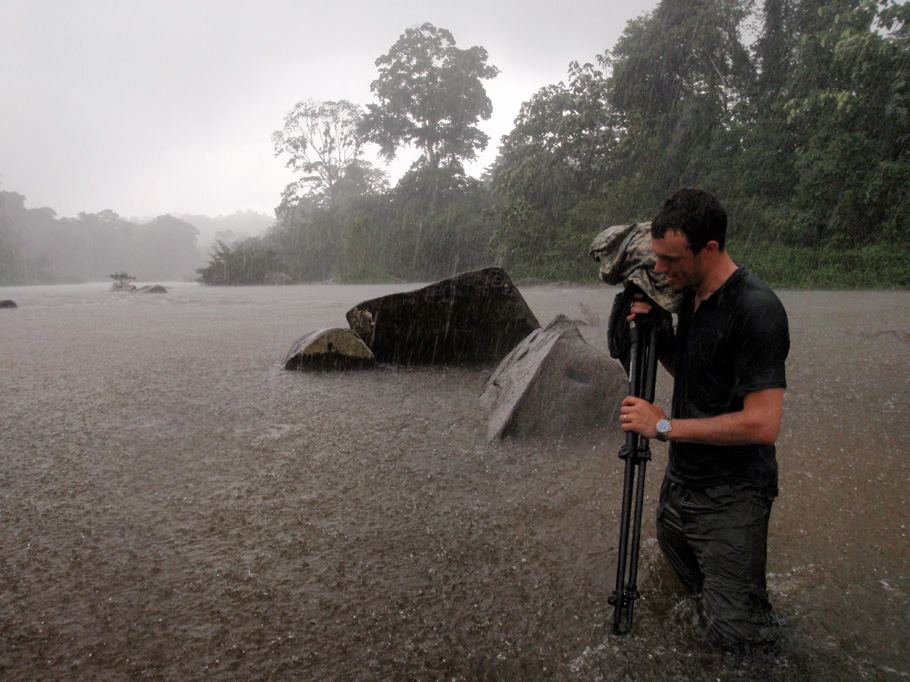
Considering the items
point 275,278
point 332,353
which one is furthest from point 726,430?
point 275,278

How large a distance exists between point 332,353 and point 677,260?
4742mm

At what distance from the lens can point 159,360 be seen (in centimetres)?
698

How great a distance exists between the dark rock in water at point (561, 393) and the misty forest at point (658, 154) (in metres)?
15.4

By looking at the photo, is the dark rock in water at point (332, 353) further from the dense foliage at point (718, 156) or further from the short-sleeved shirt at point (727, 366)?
the dense foliage at point (718, 156)

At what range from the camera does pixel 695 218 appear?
5.99ft

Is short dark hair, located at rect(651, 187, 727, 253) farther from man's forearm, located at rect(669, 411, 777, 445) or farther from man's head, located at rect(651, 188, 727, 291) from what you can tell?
man's forearm, located at rect(669, 411, 777, 445)

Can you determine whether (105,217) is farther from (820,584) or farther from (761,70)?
(820,584)

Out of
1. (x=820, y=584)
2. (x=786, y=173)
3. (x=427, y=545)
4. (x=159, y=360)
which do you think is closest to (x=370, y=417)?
(x=427, y=545)

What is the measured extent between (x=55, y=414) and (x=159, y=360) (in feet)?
7.90

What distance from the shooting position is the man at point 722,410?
1.79 meters

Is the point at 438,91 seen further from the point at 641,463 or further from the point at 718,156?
the point at 641,463

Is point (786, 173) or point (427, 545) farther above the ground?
point (786, 173)

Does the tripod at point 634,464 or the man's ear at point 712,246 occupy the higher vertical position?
the man's ear at point 712,246

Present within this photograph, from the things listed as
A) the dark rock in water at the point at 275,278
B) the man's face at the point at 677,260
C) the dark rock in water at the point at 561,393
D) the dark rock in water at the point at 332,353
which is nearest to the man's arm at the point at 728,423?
the man's face at the point at 677,260
